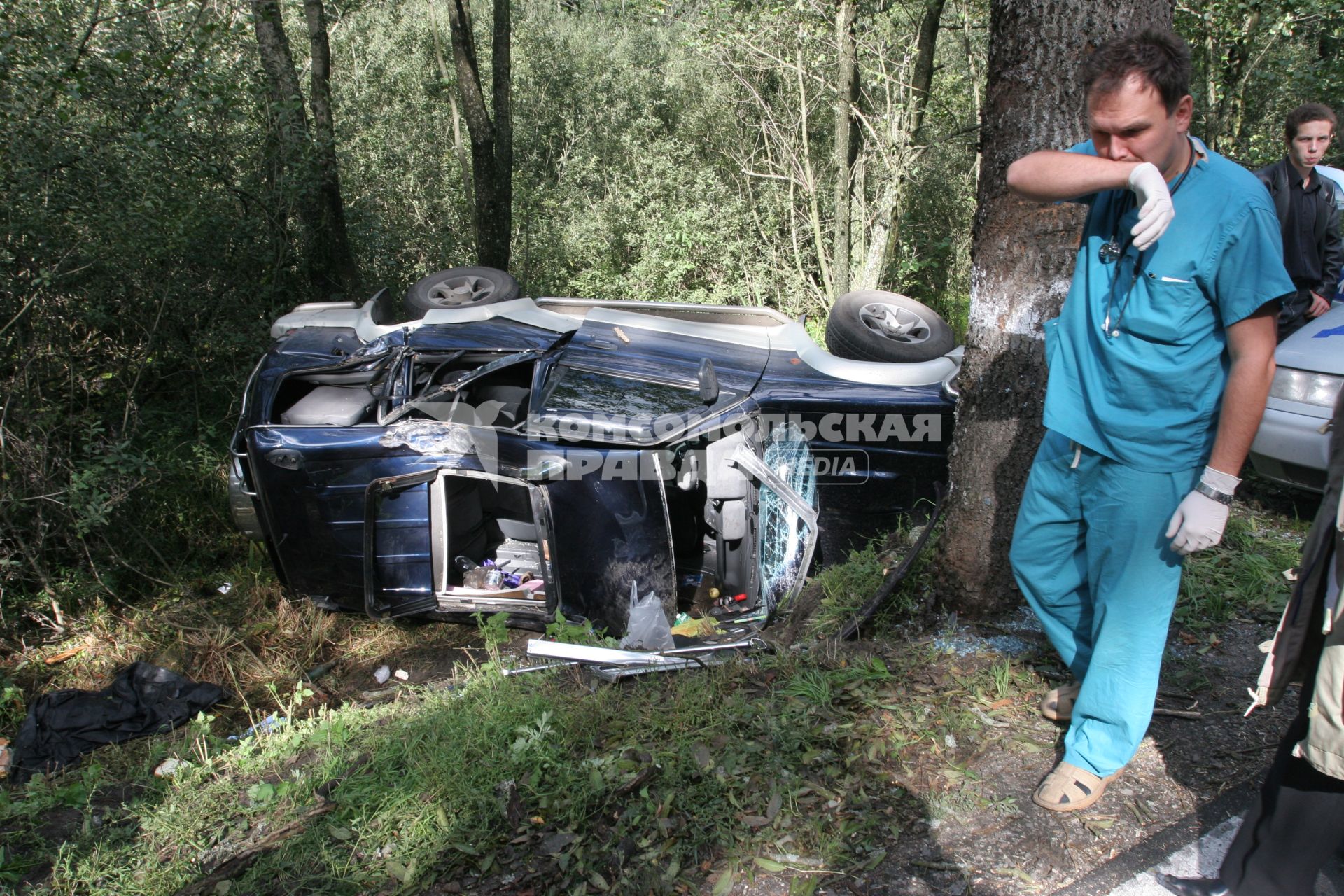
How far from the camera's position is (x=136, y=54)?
5594 millimetres

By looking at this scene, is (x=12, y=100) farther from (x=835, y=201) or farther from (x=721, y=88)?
(x=721, y=88)

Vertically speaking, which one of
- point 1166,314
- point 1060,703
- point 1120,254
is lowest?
point 1060,703

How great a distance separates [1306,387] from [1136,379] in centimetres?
244

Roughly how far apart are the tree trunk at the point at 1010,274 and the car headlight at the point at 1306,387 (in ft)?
5.01

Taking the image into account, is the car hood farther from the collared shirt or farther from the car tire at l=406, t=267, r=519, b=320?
the car tire at l=406, t=267, r=519, b=320

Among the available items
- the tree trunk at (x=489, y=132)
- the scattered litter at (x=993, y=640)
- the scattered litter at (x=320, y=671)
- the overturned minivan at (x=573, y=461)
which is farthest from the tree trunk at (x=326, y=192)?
the scattered litter at (x=993, y=640)

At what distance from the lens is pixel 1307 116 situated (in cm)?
438

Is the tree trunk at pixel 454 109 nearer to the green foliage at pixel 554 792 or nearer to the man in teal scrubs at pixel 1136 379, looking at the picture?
the green foliage at pixel 554 792

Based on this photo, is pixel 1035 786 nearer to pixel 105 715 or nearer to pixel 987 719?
pixel 987 719

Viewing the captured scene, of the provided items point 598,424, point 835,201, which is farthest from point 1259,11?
point 598,424

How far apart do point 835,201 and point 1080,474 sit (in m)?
9.23

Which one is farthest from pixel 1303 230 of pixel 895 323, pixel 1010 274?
pixel 1010 274

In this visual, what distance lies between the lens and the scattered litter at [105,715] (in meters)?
3.75

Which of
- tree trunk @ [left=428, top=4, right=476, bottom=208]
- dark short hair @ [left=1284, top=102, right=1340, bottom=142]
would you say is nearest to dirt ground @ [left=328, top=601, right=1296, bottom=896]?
dark short hair @ [left=1284, top=102, right=1340, bottom=142]
